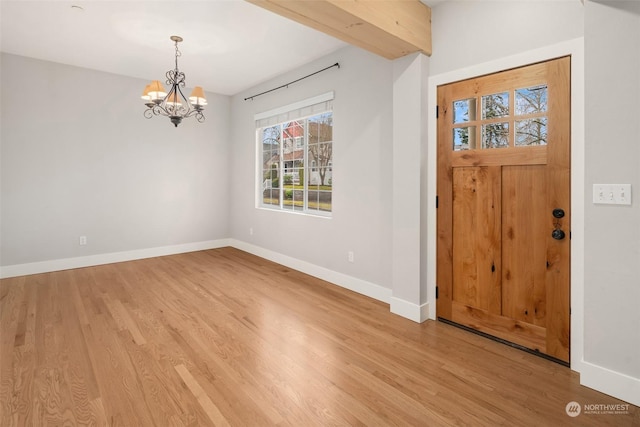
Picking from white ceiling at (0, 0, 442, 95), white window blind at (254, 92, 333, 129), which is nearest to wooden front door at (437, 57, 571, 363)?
white window blind at (254, 92, 333, 129)

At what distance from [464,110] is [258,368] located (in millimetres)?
2607

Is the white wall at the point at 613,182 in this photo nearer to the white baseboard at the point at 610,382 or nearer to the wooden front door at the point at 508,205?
the white baseboard at the point at 610,382

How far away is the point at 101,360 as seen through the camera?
7.54ft

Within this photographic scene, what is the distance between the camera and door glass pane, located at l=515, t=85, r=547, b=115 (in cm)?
229

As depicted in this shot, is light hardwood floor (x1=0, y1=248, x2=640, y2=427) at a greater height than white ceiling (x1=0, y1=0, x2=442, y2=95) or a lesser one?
lesser

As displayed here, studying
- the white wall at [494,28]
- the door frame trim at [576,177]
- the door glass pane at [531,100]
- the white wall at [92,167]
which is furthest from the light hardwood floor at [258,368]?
the white wall at [494,28]

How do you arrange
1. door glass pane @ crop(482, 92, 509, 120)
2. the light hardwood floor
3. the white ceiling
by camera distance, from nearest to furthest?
the light hardwood floor
door glass pane @ crop(482, 92, 509, 120)
the white ceiling

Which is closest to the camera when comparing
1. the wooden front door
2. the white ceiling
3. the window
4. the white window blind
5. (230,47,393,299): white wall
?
the wooden front door

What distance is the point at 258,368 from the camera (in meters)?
2.21

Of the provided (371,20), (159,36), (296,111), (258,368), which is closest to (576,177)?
(371,20)

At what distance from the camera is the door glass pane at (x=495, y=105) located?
247cm

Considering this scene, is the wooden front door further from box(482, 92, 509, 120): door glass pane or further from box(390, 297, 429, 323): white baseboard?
box(390, 297, 429, 323): white baseboard

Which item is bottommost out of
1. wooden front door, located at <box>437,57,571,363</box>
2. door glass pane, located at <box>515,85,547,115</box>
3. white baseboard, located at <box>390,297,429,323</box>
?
white baseboard, located at <box>390,297,429,323</box>

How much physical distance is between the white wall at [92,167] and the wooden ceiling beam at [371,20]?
4043 millimetres
